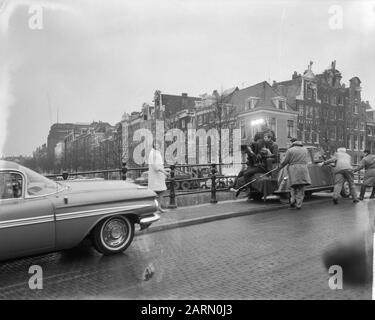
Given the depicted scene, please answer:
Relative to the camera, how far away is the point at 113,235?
4.75m

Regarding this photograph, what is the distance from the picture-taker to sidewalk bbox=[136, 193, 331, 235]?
6494mm

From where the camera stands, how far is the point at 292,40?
167 inches

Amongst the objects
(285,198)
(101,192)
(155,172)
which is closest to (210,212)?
(155,172)

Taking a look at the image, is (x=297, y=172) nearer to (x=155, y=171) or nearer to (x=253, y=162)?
(x=253, y=162)

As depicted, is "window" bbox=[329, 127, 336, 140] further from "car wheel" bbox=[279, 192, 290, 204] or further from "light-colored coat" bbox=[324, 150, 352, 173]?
"car wheel" bbox=[279, 192, 290, 204]

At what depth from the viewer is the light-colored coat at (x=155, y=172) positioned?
288 inches

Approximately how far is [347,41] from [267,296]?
2.73 meters

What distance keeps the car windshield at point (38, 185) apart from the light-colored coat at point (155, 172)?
3.04 m

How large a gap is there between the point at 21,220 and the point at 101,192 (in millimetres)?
1049

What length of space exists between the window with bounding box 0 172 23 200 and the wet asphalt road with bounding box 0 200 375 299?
0.81 m

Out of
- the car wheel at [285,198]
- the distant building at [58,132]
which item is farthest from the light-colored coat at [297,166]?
the distant building at [58,132]

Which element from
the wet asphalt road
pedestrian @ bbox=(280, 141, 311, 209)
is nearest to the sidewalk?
the wet asphalt road

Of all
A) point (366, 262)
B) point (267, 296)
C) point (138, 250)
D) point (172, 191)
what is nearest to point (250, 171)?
point (172, 191)
